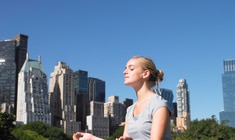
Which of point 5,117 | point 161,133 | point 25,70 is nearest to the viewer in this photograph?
point 161,133

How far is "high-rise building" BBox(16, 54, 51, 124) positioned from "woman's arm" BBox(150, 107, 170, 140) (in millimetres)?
168620

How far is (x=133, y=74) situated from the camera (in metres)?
4.72

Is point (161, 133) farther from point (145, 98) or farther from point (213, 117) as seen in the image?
point (213, 117)

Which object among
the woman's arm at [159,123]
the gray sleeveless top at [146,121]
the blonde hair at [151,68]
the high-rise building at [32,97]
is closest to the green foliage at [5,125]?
the blonde hair at [151,68]

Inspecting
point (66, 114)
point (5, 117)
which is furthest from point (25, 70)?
point (5, 117)

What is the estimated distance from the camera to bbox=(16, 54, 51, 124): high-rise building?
6806 inches

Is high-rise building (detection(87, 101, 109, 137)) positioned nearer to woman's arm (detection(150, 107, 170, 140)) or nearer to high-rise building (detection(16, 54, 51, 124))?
high-rise building (detection(16, 54, 51, 124))

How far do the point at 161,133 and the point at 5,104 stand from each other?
18471 centimetres

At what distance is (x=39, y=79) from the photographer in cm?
19188

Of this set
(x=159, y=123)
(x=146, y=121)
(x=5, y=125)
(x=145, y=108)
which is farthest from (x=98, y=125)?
(x=159, y=123)

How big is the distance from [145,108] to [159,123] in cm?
34

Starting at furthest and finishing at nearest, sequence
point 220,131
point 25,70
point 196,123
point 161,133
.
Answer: point 25,70
point 196,123
point 220,131
point 161,133

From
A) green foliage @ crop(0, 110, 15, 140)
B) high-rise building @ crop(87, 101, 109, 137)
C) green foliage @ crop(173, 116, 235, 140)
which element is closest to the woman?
green foliage @ crop(0, 110, 15, 140)

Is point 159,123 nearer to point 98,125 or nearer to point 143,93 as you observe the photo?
point 143,93
